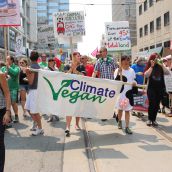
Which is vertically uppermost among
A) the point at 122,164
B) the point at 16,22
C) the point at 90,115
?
the point at 16,22

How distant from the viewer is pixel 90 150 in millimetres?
7016

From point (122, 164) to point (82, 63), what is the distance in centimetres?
596

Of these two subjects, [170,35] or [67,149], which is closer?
[67,149]

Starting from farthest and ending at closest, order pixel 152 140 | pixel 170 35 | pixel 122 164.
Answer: pixel 170 35, pixel 152 140, pixel 122 164

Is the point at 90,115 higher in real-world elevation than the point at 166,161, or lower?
higher

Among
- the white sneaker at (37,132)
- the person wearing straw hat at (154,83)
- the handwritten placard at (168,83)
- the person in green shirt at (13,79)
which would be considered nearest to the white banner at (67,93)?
the white sneaker at (37,132)

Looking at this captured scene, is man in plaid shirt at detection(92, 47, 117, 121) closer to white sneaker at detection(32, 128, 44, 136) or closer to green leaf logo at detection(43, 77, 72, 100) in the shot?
green leaf logo at detection(43, 77, 72, 100)

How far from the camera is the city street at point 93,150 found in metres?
6.03

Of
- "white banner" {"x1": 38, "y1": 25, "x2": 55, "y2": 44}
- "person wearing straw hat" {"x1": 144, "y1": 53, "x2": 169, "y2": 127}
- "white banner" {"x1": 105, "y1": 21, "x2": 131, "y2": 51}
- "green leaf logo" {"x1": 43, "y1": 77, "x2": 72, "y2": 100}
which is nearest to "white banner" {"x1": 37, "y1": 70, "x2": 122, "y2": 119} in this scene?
"green leaf logo" {"x1": 43, "y1": 77, "x2": 72, "y2": 100}

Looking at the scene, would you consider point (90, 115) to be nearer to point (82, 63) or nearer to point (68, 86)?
point (68, 86)

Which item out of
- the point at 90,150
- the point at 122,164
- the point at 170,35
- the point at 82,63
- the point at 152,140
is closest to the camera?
the point at 122,164

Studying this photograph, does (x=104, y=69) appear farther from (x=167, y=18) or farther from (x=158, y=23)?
(x=158, y=23)

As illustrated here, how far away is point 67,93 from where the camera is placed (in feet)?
26.3

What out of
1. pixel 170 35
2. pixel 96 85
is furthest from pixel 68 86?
pixel 170 35
